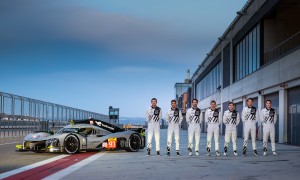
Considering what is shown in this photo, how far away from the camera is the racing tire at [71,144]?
608 inches

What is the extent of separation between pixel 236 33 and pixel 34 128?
774 inches

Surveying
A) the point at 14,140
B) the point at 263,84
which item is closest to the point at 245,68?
the point at 263,84

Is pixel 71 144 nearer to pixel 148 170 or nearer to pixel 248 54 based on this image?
pixel 148 170

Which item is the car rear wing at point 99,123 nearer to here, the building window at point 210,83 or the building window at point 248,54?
the building window at point 248,54

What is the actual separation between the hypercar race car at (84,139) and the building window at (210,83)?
35.8m

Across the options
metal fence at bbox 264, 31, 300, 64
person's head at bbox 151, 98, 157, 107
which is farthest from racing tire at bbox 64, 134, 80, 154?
metal fence at bbox 264, 31, 300, 64

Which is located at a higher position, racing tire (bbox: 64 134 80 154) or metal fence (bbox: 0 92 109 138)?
metal fence (bbox: 0 92 109 138)

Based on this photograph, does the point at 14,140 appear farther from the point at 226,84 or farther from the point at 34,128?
the point at 226,84

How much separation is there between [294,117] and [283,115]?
1.45m

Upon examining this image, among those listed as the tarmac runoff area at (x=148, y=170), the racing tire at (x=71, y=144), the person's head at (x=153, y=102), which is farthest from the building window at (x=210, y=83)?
the tarmac runoff area at (x=148, y=170)

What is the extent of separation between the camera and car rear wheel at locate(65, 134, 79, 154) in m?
15.5

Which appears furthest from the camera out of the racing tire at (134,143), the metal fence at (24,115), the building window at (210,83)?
the building window at (210,83)

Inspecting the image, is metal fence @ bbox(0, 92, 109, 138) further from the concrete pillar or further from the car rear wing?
the concrete pillar

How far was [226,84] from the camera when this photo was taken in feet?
152
